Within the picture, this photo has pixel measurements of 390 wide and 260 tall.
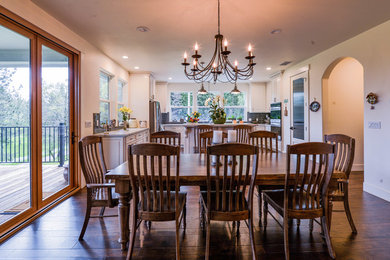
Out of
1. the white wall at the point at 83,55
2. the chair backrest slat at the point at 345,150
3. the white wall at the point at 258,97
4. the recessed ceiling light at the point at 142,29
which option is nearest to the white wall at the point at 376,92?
the chair backrest slat at the point at 345,150

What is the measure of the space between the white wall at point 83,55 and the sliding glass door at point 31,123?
0.15m

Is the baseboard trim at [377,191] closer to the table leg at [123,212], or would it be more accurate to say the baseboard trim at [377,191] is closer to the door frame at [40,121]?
the table leg at [123,212]

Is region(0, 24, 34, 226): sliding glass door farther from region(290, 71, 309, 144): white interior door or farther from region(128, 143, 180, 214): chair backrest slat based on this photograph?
region(290, 71, 309, 144): white interior door

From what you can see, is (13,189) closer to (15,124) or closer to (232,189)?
(15,124)

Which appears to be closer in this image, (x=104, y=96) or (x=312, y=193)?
(x=312, y=193)

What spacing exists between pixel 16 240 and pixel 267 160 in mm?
2596

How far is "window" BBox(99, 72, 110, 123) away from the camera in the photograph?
468 cm

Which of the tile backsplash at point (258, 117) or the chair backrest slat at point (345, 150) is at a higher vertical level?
the tile backsplash at point (258, 117)

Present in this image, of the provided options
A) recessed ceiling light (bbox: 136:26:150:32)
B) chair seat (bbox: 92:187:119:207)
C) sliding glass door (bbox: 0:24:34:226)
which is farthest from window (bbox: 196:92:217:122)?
chair seat (bbox: 92:187:119:207)

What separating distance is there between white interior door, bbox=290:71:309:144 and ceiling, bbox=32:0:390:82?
92 cm

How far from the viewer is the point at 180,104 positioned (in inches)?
327

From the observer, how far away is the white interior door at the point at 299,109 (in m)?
5.04

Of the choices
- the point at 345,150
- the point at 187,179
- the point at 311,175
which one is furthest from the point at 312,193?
the point at 187,179

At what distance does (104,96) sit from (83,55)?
4.38 feet
